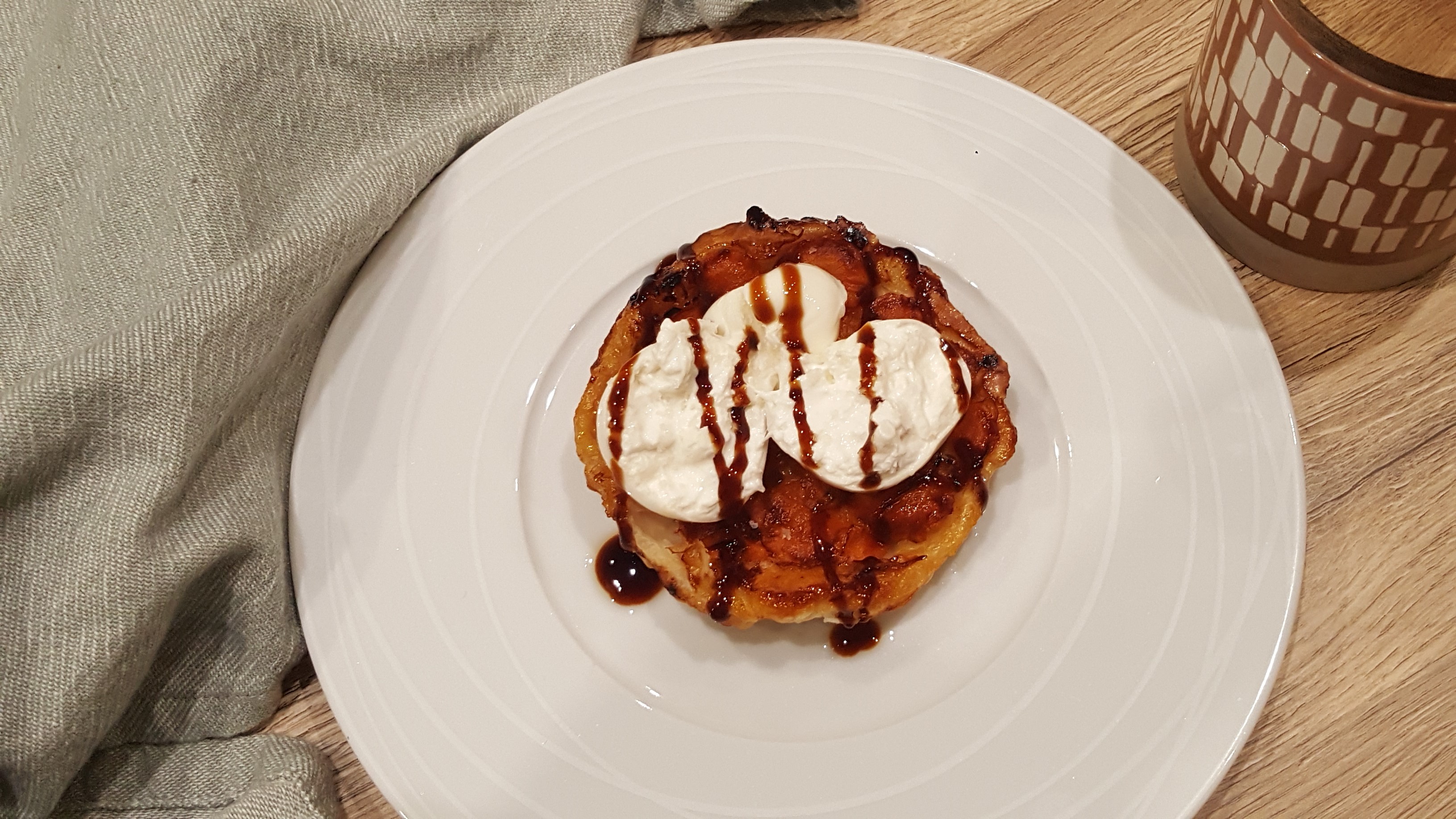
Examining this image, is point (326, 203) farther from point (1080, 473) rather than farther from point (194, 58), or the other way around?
point (1080, 473)

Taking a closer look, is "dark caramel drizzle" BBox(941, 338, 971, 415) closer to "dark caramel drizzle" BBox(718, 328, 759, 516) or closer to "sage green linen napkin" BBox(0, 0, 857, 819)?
"dark caramel drizzle" BBox(718, 328, 759, 516)

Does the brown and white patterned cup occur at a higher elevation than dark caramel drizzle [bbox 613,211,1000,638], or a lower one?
higher

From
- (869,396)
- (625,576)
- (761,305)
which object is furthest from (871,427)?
(625,576)

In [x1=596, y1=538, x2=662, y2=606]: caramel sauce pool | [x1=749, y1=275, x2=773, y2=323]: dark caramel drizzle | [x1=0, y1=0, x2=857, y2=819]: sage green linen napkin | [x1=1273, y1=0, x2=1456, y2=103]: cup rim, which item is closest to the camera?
[x1=1273, y1=0, x2=1456, y2=103]: cup rim

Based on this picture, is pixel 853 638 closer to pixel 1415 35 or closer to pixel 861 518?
pixel 861 518

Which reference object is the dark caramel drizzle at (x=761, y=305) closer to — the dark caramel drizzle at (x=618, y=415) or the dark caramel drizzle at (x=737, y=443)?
the dark caramel drizzle at (x=737, y=443)

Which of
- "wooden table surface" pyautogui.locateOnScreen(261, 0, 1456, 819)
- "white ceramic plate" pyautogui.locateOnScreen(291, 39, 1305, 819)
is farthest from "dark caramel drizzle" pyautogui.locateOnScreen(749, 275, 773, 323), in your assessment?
"wooden table surface" pyautogui.locateOnScreen(261, 0, 1456, 819)
